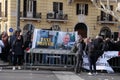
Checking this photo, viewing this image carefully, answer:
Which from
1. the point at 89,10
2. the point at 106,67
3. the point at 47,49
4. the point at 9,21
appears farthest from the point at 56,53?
the point at 89,10

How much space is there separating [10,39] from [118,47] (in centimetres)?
567

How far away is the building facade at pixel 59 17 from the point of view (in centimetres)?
6274

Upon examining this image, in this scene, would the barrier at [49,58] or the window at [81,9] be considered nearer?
the barrier at [49,58]

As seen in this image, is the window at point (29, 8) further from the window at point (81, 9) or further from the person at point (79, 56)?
the person at point (79, 56)

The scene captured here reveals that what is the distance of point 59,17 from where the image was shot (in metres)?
63.9

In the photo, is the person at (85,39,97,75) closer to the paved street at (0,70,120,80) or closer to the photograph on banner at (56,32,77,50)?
the paved street at (0,70,120,80)

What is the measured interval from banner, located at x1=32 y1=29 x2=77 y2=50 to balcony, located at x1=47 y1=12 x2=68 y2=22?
38.7m

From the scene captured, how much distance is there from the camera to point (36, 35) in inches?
952

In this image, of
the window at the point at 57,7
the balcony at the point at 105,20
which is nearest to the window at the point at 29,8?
the window at the point at 57,7

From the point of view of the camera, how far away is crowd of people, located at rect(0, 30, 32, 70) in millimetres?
23453

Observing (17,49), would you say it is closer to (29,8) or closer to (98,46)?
(98,46)

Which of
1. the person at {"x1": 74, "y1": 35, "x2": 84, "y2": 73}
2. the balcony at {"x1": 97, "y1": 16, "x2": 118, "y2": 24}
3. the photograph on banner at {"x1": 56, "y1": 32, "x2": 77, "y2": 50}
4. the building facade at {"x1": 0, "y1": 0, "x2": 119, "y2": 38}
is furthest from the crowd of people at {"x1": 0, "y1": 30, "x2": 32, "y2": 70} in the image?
the balcony at {"x1": 97, "y1": 16, "x2": 118, "y2": 24}

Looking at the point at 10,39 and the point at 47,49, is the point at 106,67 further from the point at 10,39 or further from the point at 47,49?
the point at 10,39

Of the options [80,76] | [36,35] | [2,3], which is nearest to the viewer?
[80,76]
